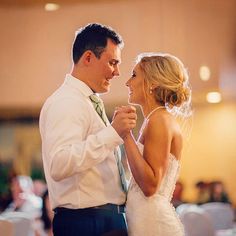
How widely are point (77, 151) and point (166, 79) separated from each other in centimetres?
46

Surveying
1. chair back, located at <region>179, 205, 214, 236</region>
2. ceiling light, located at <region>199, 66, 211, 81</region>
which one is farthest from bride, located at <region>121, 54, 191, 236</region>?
ceiling light, located at <region>199, 66, 211, 81</region>

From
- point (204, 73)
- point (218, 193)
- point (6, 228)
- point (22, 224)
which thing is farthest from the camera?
point (204, 73)

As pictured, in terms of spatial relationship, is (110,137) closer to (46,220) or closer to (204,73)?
(46,220)

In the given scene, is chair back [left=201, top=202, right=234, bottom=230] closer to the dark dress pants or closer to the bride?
the bride

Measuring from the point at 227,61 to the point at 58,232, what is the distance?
619 centimetres

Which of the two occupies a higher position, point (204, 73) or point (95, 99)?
point (204, 73)

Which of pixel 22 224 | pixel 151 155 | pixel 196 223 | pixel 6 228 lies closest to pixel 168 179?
pixel 151 155

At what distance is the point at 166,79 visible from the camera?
2.68 meters

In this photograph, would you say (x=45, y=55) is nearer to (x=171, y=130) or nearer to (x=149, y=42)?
(x=149, y=42)

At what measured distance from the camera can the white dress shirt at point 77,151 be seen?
2.40 m

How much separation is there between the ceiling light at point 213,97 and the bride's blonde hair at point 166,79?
596cm

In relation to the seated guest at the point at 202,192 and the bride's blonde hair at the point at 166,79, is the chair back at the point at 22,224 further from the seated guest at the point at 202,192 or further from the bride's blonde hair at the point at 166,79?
the seated guest at the point at 202,192

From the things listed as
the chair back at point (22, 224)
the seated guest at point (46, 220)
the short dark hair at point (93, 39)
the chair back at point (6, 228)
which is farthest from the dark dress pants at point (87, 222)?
the seated guest at point (46, 220)

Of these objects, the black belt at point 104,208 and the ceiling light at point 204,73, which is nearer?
the black belt at point 104,208
